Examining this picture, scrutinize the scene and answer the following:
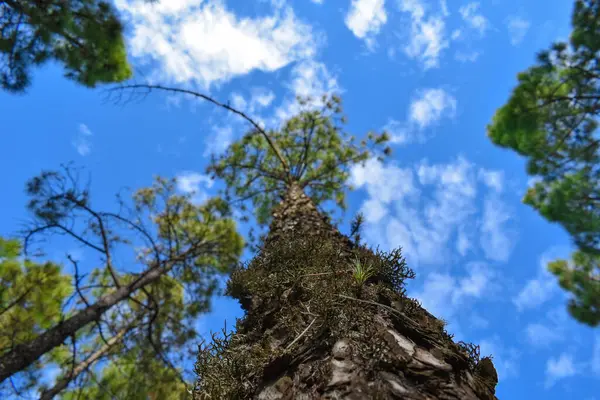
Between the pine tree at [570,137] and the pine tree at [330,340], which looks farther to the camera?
the pine tree at [570,137]

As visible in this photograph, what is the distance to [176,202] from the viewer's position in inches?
470

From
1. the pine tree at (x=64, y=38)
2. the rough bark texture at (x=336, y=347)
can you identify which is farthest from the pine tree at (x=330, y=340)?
the pine tree at (x=64, y=38)

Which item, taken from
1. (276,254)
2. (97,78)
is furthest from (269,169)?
(276,254)

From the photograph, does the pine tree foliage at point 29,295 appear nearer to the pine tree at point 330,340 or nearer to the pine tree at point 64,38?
the pine tree at point 64,38

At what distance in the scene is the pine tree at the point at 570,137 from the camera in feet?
25.9

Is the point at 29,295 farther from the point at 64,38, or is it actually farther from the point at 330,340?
the point at 330,340

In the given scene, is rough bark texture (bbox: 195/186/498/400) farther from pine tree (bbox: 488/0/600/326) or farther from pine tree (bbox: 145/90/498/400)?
pine tree (bbox: 488/0/600/326)

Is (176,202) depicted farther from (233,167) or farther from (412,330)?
(412,330)

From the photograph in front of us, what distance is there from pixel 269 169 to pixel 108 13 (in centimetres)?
557

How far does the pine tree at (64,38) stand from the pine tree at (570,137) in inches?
364

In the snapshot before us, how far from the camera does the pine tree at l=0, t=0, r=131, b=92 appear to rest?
22.4 ft

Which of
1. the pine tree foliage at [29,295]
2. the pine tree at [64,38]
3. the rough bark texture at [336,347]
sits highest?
the pine tree at [64,38]

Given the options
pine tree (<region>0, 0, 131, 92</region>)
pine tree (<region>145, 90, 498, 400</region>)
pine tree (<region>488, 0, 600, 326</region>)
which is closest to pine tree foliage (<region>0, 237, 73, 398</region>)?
pine tree (<region>0, 0, 131, 92</region>)

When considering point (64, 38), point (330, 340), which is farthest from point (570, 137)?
point (64, 38)
